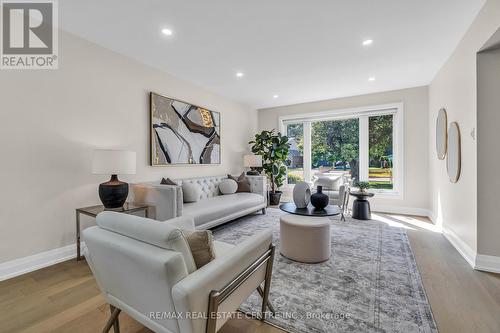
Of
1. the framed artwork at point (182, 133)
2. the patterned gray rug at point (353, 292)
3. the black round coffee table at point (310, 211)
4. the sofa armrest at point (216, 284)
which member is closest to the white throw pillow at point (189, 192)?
the framed artwork at point (182, 133)

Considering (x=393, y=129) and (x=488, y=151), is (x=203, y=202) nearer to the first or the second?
(x=488, y=151)

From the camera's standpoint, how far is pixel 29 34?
243 centimetres

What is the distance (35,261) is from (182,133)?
2534 millimetres

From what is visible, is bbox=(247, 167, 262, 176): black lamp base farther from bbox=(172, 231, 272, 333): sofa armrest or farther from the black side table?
bbox=(172, 231, 272, 333): sofa armrest

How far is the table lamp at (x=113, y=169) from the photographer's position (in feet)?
8.18

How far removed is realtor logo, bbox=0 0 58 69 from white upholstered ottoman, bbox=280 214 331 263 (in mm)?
3271

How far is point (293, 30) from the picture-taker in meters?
2.61

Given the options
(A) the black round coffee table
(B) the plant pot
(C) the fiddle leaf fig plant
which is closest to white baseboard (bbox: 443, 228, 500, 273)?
(A) the black round coffee table

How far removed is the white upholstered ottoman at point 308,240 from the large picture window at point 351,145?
124 inches

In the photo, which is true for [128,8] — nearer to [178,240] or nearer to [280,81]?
[178,240]

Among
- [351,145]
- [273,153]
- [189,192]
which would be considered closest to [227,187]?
[189,192]

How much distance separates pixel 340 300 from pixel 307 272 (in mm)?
481

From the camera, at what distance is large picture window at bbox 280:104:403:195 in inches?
194

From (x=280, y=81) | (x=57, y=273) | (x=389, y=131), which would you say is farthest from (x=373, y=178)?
(x=57, y=273)
